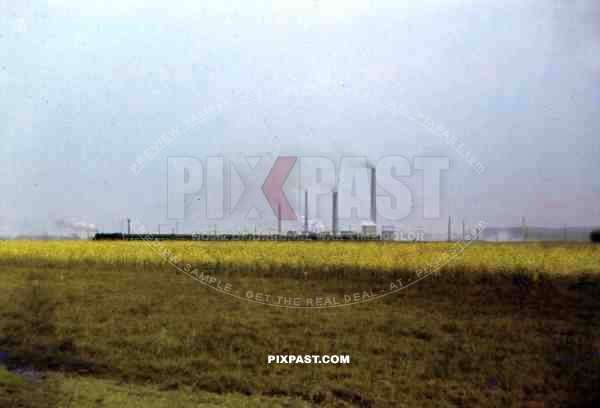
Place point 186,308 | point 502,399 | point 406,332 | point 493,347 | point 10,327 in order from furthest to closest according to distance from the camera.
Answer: point 186,308 → point 10,327 → point 406,332 → point 493,347 → point 502,399

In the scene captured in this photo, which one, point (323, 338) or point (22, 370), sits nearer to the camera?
point (22, 370)

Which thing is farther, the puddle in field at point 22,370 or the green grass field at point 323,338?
the puddle in field at point 22,370

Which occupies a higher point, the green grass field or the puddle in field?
the green grass field

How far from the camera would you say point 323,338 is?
21.7 ft

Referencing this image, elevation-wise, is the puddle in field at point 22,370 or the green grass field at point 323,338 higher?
the green grass field at point 323,338

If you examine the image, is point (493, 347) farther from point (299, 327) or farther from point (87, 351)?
point (87, 351)

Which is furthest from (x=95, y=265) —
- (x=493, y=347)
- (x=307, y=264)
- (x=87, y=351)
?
(x=493, y=347)

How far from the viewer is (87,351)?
6.42 metres

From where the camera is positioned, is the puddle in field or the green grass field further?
the puddle in field

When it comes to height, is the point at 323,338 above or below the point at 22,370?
above

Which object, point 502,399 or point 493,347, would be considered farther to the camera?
point 493,347

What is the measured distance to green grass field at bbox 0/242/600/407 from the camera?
193 inches

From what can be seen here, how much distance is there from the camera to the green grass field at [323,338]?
16.1 feet

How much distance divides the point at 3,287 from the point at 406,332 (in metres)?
9.70
